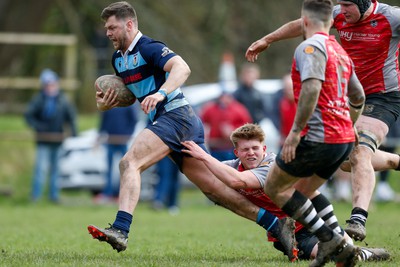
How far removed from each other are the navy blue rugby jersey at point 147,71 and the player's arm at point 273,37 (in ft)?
2.44

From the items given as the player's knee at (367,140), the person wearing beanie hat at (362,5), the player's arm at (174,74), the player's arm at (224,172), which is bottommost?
the player's arm at (224,172)

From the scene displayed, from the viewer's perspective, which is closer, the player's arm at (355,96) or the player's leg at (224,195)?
the player's arm at (355,96)

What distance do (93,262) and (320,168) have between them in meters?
1.92

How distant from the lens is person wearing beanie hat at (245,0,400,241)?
8188mm

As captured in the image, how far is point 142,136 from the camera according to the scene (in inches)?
306

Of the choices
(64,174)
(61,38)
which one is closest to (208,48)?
(61,38)

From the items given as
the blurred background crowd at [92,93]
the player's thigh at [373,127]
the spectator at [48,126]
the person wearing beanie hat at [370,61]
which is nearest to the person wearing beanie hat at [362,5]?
the person wearing beanie hat at [370,61]

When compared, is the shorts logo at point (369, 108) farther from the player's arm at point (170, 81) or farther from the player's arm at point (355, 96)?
the player's arm at point (170, 81)

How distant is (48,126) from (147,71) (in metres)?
9.62

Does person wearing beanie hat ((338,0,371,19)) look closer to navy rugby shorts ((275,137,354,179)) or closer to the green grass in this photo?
navy rugby shorts ((275,137,354,179))

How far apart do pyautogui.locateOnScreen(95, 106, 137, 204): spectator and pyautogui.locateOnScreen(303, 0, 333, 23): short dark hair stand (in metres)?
10.7

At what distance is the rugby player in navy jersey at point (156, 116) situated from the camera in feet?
25.1

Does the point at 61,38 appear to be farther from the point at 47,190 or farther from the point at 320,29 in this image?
the point at 320,29

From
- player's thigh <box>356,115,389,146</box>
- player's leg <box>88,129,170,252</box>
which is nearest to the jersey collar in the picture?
player's leg <box>88,129,170,252</box>
